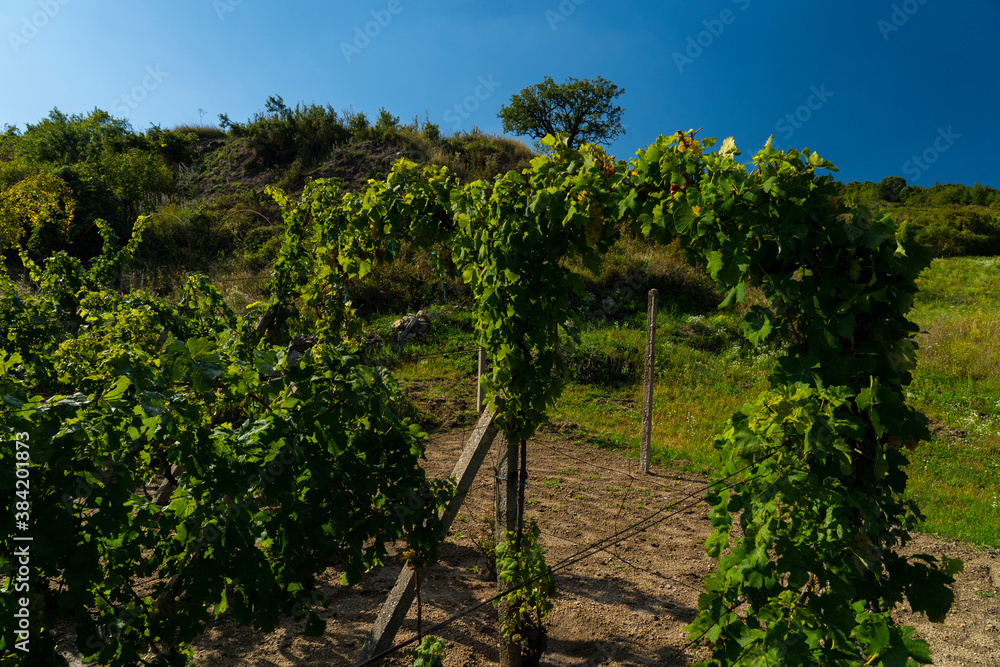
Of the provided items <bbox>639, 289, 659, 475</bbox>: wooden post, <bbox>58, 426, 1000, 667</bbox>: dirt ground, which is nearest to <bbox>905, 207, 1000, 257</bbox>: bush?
<bbox>639, 289, 659, 475</bbox>: wooden post

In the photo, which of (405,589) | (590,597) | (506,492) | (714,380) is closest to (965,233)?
(714,380)

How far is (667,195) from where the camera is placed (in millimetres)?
2664

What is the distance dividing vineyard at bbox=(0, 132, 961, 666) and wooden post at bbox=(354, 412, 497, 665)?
496 mm

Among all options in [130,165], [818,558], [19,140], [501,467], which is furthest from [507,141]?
[818,558]

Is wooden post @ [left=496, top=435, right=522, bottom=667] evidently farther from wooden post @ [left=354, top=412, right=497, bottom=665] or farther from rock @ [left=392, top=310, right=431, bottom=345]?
rock @ [left=392, top=310, right=431, bottom=345]

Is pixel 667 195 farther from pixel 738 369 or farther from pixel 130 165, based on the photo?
pixel 130 165

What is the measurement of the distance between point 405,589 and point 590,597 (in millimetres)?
1745

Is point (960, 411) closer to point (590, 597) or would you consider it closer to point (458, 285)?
point (590, 597)

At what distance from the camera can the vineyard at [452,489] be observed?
5.91 ft

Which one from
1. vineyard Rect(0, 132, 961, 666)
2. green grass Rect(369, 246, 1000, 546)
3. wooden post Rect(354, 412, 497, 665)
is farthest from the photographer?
green grass Rect(369, 246, 1000, 546)

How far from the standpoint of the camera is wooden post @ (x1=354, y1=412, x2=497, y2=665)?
10.3 feet

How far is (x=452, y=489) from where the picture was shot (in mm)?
2631

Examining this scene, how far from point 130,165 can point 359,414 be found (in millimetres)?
18267

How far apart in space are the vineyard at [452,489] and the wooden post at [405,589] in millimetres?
496
